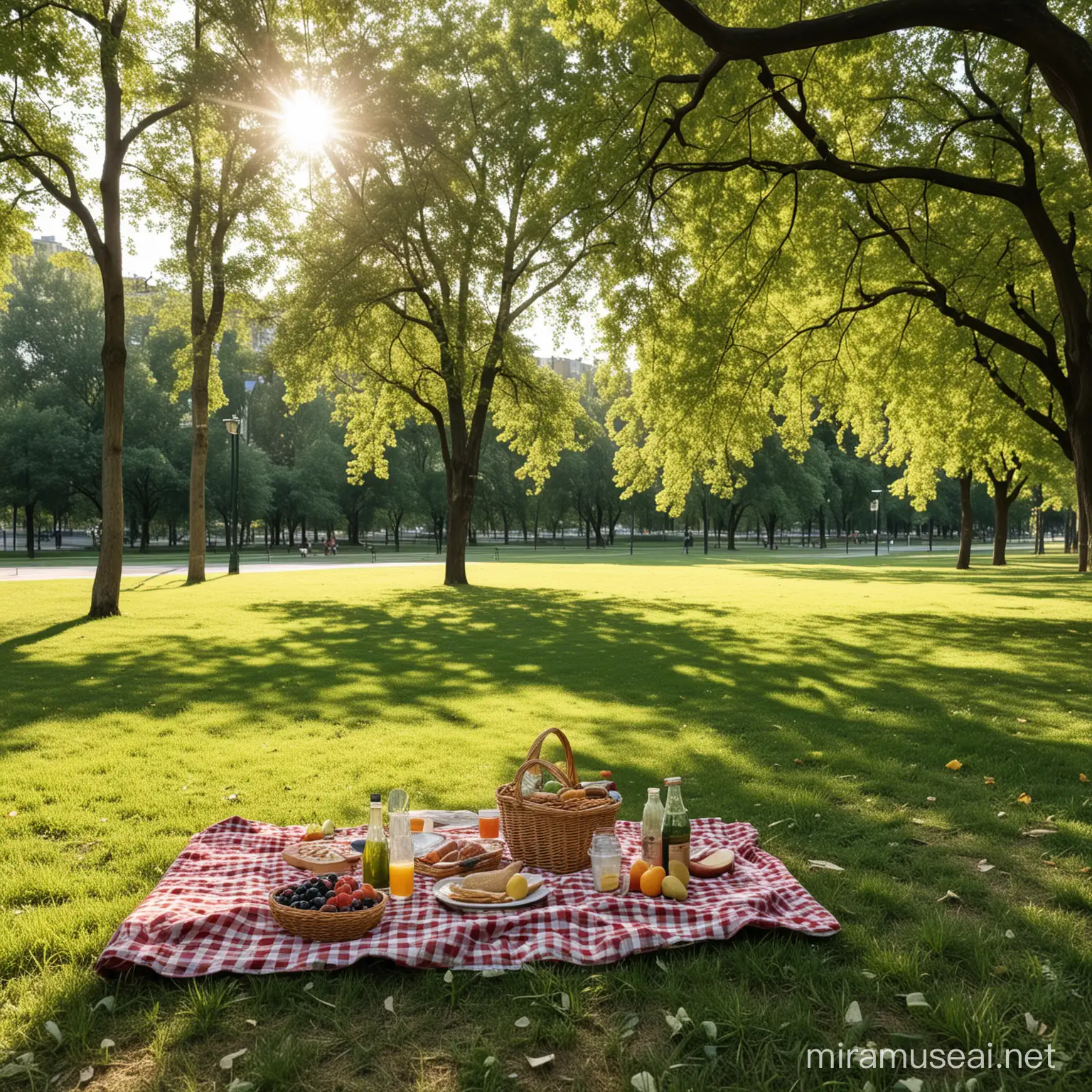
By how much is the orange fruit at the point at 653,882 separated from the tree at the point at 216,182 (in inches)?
720

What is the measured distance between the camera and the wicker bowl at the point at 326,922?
3971mm

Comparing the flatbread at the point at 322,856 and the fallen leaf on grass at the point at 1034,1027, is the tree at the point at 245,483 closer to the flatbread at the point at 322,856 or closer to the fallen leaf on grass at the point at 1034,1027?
the flatbread at the point at 322,856

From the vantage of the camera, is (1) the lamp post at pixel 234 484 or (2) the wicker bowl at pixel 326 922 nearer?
(2) the wicker bowl at pixel 326 922

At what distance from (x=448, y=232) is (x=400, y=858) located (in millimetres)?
21353

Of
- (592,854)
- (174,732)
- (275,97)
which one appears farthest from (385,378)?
(592,854)

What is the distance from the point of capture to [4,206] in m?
16.9

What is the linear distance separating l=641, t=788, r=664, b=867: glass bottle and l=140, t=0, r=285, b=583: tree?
708 inches

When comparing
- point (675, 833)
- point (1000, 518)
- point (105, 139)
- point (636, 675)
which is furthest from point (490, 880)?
point (1000, 518)

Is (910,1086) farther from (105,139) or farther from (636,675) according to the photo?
(105,139)

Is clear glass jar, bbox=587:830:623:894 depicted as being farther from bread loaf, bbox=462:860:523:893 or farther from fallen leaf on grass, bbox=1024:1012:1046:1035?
fallen leaf on grass, bbox=1024:1012:1046:1035

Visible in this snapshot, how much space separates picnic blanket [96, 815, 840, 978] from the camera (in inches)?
151

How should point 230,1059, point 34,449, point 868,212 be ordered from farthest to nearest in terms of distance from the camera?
1. point 34,449
2. point 868,212
3. point 230,1059

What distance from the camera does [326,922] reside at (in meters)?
3.97

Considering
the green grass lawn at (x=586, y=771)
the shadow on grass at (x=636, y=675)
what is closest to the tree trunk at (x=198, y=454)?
the shadow on grass at (x=636, y=675)
